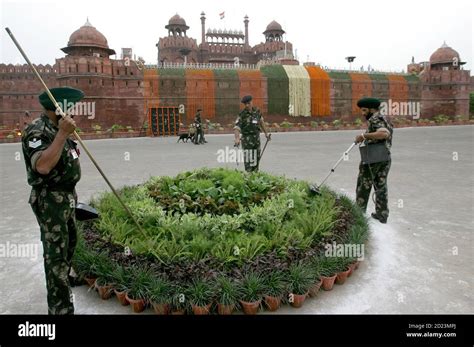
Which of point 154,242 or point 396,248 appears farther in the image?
point 396,248

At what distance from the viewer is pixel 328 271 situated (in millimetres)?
3586

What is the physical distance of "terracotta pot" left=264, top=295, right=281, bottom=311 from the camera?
312 cm

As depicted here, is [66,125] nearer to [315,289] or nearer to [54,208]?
[54,208]

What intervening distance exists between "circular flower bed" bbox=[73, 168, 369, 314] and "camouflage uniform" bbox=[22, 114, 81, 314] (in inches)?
20.4

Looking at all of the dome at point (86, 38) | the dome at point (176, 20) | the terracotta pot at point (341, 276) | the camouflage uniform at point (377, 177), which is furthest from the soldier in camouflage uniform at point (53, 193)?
the dome at point (176, 20)

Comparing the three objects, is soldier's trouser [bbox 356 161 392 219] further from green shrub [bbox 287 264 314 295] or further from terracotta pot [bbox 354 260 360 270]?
green shrub [bbox 287 264 314 295]

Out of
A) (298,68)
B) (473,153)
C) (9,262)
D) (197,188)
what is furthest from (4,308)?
(298,68)

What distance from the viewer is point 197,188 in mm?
5117

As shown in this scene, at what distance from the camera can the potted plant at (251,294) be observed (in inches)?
121

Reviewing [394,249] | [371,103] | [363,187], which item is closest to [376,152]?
[363,187]

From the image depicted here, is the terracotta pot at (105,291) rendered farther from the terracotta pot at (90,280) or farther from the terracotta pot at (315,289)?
the terracotta pot at (315,289)

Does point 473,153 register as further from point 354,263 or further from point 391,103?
point 391,103

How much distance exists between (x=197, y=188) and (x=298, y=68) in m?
32.6
